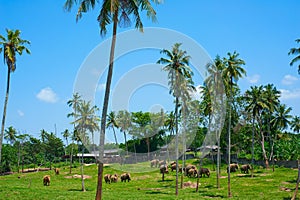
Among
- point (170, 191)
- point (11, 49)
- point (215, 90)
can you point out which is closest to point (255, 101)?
point (215, 90)

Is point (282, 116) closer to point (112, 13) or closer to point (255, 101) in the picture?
point (255, 101)

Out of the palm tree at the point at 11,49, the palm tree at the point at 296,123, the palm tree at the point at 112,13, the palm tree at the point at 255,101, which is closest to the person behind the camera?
the palm tree at the point at 112,13

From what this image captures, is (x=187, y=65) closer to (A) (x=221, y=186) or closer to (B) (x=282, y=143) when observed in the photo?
(A) (x=221, y=186)

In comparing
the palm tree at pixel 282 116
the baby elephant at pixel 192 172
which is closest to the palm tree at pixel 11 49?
the baby elephant at pixel 192 172

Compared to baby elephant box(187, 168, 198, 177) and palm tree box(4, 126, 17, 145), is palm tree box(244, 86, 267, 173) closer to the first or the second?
baby elephant box(187, 168, 198, 177)

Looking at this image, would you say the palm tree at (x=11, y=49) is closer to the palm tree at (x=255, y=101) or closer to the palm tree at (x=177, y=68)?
the palm tree at (x=177, y=68)

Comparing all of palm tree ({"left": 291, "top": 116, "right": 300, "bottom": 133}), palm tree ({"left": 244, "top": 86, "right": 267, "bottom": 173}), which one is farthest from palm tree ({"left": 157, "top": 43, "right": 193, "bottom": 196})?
palm tree ({"left": 291, "top": 116, "right": 300, "bottom": 133})

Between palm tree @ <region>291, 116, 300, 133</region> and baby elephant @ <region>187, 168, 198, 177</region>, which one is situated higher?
palm tree @ <region>291, 116, 300, 133</region>

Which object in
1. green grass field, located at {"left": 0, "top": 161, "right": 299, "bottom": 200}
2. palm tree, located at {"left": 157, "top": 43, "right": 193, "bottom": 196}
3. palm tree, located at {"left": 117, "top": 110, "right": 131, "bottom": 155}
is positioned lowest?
green grass field, located at {"left": 0, "top": 161, "right": 299, "bottom": 200}

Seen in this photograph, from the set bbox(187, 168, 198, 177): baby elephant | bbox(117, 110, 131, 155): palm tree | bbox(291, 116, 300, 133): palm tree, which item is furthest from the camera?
bbox(291, 116, 300, 133): palm tree

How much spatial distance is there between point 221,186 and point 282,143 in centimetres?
3546

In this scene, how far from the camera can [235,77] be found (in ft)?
121

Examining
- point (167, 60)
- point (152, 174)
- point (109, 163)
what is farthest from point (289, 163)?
point (109, 163)

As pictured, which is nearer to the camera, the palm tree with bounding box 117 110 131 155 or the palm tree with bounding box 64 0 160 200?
the palm tree with bounding box 64 0 160 200
